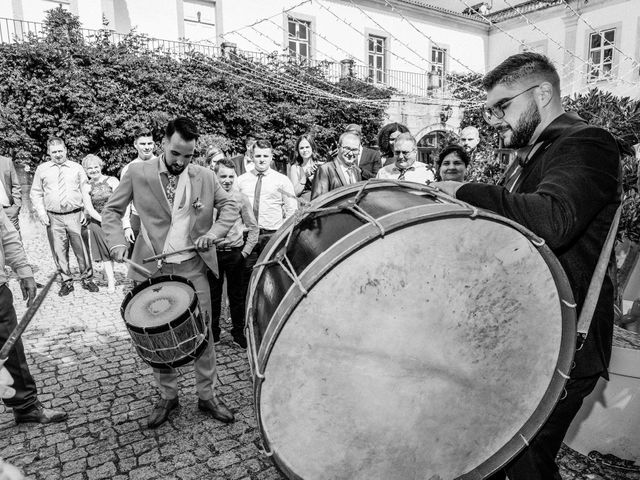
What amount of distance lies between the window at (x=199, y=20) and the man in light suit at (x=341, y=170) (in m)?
14.3

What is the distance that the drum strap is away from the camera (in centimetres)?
186

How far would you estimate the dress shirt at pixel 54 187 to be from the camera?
7043mm

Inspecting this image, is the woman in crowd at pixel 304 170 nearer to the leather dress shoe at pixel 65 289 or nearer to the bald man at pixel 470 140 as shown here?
the bald man at pixel 470 140

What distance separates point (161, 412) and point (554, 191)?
3029 millimetres

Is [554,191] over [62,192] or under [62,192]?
over

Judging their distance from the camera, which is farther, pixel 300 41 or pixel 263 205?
pixel 300 41

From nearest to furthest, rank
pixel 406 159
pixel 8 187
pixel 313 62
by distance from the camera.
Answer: pixel 406 159
pixel 8 187
pixel 313 62

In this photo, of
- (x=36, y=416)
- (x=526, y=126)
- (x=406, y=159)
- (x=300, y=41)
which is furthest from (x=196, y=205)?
(x=300, y=41)

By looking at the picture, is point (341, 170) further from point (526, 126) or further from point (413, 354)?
point (413, 354)

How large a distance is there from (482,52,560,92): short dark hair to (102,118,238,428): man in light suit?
7.42 ft

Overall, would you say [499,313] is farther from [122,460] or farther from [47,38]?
[47,38]

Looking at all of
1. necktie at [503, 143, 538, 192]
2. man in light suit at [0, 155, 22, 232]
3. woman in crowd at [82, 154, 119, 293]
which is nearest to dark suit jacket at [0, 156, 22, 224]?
man in light suit at [0, 155, 22, 232]

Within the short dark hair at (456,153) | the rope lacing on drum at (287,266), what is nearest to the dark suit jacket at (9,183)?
the short dark hair at (456,153)

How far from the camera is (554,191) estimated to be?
167 centimetres
